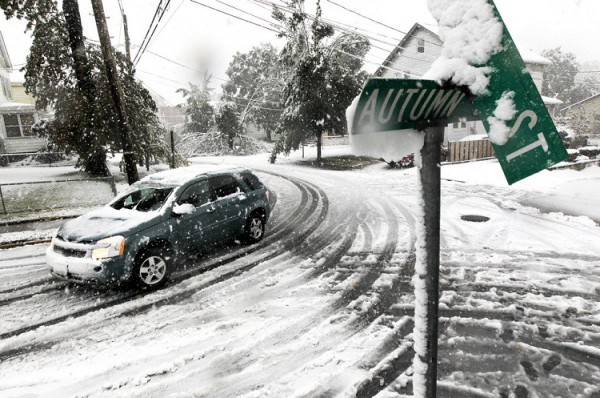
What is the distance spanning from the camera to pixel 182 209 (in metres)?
6.50

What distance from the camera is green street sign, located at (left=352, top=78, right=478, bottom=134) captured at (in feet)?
3.84

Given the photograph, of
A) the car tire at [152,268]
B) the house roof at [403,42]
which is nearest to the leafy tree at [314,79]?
the house roof at [403,42]

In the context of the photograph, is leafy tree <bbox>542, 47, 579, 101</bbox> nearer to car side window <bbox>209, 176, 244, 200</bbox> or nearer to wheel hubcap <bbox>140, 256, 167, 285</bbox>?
car side window <bbox>209, 176, 244, 200</bbox>

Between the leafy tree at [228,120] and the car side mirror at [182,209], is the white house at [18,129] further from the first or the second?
the car side mirror at [182,209]

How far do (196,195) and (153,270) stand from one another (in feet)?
5.47

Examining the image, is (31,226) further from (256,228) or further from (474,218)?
(474,218)

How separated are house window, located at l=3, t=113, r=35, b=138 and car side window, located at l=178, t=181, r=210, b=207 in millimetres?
28134

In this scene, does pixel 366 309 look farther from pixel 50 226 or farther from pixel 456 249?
pixel 50 226

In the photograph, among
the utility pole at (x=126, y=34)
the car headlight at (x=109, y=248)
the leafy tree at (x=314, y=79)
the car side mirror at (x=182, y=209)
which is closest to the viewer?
the car headlight at (x=109, y=248)

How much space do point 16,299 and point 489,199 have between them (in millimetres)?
12745

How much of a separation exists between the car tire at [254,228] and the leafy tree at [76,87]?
829 centimetres

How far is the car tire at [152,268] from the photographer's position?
5914 millimetres

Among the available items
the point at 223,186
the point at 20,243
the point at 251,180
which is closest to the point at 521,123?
the point at 223,186

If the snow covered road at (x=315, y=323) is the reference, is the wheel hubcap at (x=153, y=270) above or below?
above
